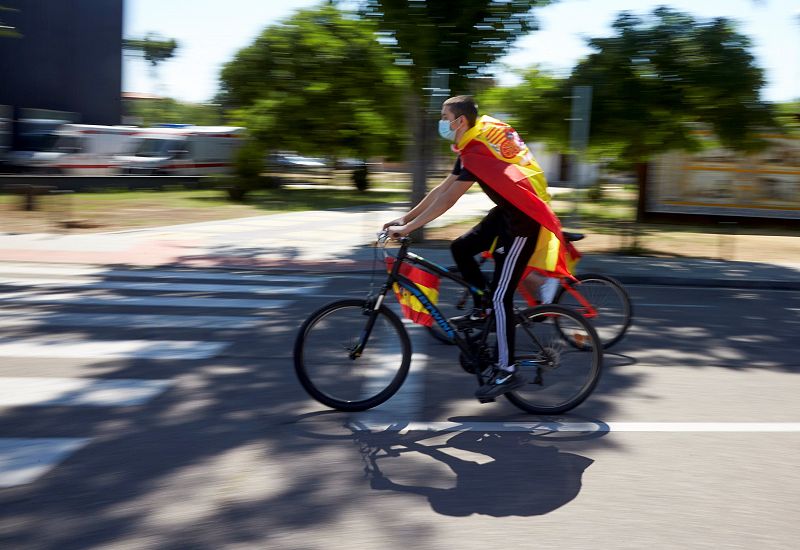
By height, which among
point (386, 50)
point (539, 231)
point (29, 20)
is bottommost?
point (539, 231)

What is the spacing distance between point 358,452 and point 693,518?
1.71 m

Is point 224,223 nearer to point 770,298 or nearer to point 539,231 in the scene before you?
point 770,298

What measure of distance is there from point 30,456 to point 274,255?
398 inches

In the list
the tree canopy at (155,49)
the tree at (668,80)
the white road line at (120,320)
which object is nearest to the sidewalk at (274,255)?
the tree at (668,80)

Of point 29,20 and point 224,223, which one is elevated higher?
point 29,20

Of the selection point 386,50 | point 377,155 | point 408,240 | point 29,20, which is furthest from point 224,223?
point 29,20

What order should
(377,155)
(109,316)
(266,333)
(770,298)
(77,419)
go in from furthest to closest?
(377,155) → (770,298) → (109,316) → (266,333) → (77,419)

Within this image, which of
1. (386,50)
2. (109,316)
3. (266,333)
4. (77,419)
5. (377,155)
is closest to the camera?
(77,419)

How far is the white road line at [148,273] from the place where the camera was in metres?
11.4

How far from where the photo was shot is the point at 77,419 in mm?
4984

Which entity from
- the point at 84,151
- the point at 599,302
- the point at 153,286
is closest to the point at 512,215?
the point at 599,302

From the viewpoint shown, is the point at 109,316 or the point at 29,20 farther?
the point at 29,20

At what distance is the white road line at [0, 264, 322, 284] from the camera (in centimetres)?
1140

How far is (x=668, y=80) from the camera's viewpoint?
15.7 meters
